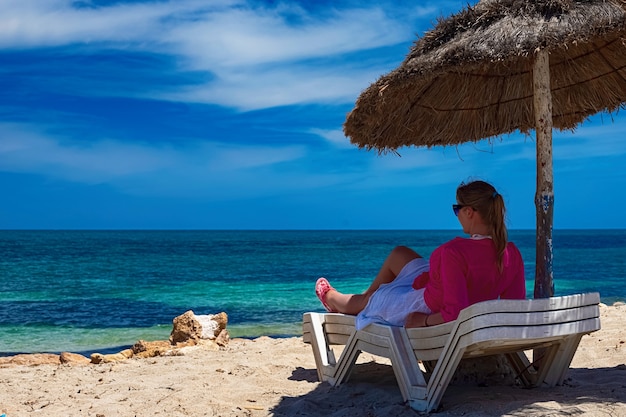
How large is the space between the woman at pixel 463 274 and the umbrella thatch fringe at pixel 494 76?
809 mm

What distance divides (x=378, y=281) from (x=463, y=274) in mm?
733

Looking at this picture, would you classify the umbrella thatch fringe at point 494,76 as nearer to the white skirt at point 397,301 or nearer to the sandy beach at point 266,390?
the white skirt at point 397,301

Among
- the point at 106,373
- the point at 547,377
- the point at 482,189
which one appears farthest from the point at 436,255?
the point at 106,373

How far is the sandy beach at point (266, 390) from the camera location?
360cm

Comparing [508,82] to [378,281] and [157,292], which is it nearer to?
[378,281]

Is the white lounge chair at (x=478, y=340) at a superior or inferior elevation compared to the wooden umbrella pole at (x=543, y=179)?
inferior

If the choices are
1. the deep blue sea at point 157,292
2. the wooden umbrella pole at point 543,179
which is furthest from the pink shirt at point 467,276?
the deep blue sea at point 157,292

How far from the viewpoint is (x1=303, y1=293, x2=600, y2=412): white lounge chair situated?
3127mm

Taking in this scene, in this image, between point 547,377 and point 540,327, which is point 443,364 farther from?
point 547,377

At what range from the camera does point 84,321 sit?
42.3ft

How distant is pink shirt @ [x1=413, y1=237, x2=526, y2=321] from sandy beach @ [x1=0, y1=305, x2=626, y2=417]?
581 millimetres

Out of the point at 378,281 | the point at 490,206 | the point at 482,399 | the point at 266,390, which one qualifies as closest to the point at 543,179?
the point at 490,206

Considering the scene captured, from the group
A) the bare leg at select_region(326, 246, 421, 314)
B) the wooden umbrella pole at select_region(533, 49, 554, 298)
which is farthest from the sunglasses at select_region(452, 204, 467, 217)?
the wooden umbrella pole at select_region(533, 49, 554, 298)

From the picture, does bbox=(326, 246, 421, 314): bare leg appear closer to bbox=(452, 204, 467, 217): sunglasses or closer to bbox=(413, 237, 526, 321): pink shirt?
bbox=(413, 237, 526, 321): pink shirt
